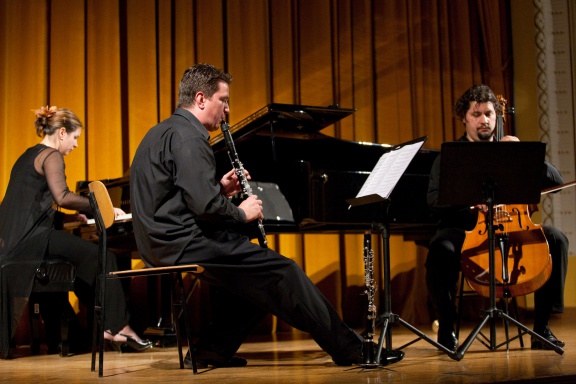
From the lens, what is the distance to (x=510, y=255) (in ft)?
12.0

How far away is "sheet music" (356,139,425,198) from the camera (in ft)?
10.2

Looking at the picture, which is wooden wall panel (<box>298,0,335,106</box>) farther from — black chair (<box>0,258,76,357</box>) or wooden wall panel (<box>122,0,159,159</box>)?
black chair (<box>0,258,76,357</box>)

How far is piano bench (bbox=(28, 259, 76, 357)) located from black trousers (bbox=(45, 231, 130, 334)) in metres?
0.08

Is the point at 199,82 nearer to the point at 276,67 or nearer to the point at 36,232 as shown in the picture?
the point at 36,232

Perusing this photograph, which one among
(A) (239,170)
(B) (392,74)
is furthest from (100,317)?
(B) (392,74)

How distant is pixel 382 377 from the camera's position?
2803 mm

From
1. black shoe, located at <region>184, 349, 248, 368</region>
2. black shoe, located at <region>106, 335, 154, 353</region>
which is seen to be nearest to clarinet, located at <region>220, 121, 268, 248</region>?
black shoe, located at <region>184, 349, 248, 368</region>

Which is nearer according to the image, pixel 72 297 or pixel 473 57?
pixel 72 297

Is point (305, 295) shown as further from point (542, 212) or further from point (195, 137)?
point (542, 212)

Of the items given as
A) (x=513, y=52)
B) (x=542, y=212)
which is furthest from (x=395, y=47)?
(x=542, y=212)

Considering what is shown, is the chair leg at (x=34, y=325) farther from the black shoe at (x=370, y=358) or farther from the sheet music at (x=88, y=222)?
the black shoe at (x=370, y=358)

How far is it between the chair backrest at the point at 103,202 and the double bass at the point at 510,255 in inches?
69.0

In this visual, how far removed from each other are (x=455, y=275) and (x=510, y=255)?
31cm

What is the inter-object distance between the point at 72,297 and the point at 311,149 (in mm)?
2023
